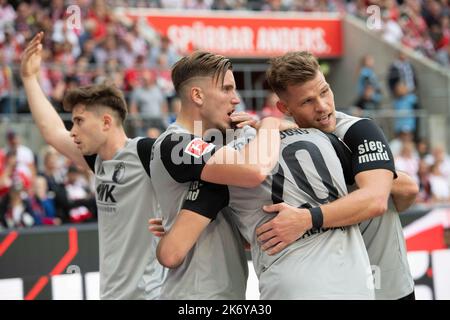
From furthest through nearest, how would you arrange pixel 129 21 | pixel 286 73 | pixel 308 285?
1. pixel 129 21
2. pixel 286 73
3. pixel 308 285

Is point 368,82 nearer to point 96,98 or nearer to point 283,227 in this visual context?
point 96,98

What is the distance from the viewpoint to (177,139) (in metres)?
3.65

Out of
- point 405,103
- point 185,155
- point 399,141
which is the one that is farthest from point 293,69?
point 405,103

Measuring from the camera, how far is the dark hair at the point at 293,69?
3.72 m

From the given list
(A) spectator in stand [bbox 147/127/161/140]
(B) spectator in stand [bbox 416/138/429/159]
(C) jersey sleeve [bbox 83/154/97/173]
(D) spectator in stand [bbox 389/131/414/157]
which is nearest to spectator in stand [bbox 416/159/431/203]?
(D) spectator in stand [bbox 389/131/414/157]

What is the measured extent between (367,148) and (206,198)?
79cm

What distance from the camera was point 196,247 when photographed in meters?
3.74

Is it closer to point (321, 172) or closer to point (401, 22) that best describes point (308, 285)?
point (321, 172)

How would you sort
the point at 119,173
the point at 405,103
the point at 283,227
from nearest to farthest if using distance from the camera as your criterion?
the point at 283,227 → the point at 119,173 → the point at 405,103

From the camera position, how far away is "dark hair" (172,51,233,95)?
149 inches

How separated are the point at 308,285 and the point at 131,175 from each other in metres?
1.69

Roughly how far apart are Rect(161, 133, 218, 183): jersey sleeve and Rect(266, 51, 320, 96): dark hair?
0.48 m
